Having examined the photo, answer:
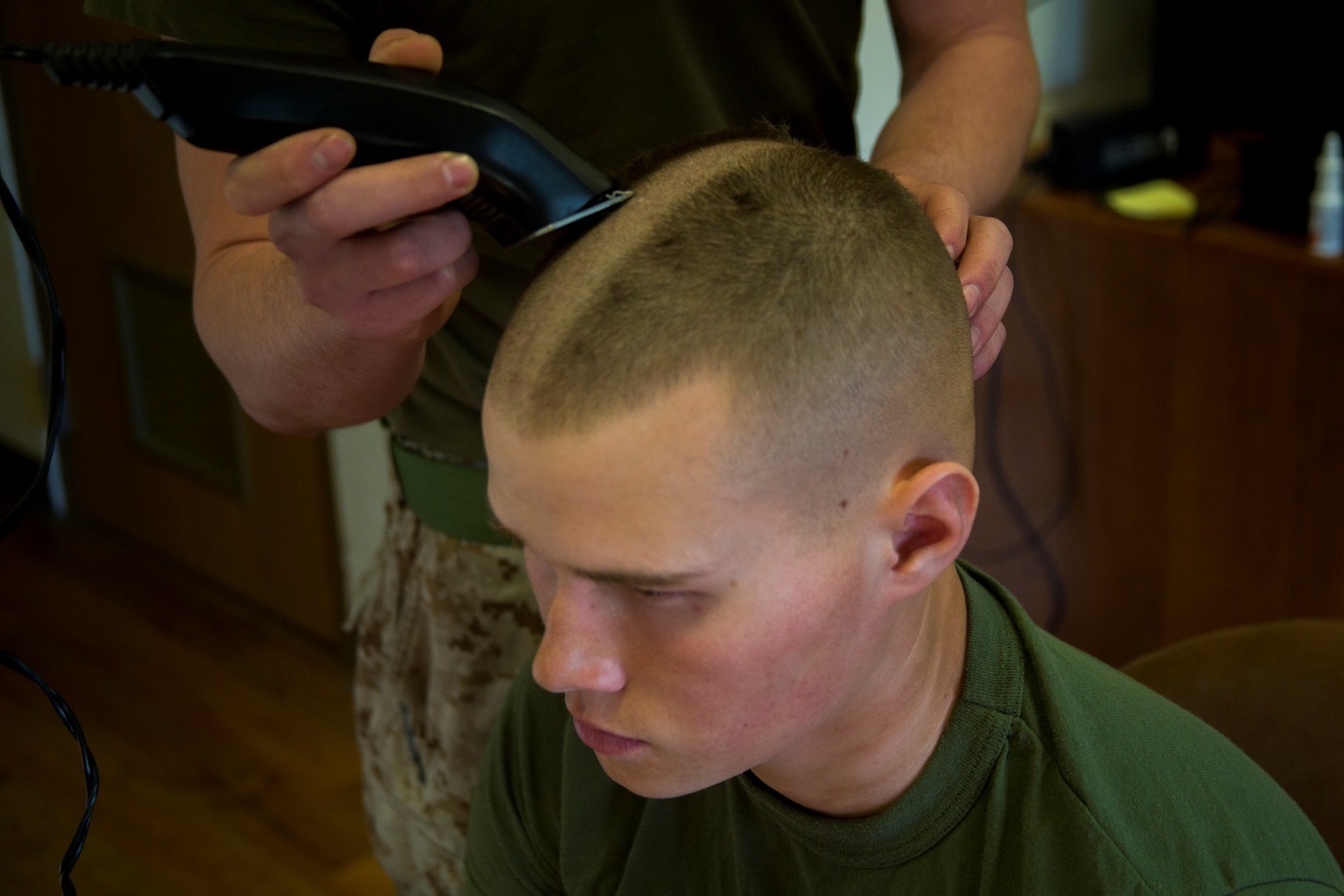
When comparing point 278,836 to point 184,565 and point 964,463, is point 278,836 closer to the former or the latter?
point 184,565

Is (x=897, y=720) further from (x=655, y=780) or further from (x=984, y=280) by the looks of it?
(x=984, y=280)

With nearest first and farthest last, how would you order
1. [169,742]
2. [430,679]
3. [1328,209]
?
[430,679], [1328,209], [169,742]

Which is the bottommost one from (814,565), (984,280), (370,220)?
(814,565)

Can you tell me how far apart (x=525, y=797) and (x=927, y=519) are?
1.51 feet

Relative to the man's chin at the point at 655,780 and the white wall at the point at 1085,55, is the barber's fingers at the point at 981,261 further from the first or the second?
the white wall at the point at 1085,55

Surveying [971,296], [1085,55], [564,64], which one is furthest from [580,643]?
[1085,55]

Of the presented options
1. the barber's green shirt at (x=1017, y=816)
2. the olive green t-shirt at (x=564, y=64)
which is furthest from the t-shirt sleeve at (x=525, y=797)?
the olive green t-shirt at (x=564, y=64)

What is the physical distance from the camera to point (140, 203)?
2.98 meters

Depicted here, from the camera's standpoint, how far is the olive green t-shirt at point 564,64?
1023 millimetres

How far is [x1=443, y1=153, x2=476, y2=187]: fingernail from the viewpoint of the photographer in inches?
29.0

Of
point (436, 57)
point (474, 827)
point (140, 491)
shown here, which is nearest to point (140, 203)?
point (140, 491)

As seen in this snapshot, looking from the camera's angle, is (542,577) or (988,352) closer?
(542,577)

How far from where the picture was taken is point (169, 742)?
277cm

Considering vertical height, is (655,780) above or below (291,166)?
below
